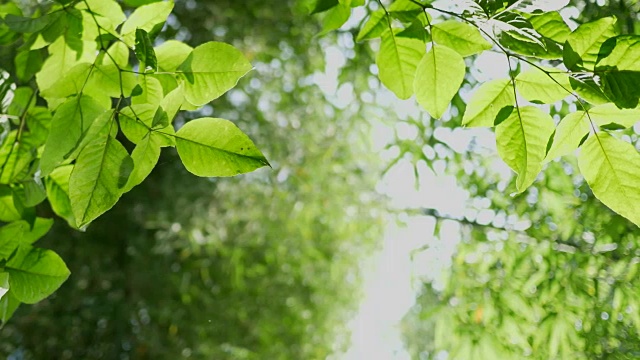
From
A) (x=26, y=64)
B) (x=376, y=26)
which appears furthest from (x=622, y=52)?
(x=26, y=64)

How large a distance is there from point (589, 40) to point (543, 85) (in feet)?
0.09

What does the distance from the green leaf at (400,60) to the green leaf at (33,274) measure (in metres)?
0.18

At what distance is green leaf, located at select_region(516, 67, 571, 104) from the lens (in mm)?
266

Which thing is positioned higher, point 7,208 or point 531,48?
point 531,48

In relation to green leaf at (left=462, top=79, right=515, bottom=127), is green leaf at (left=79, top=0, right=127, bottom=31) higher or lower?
lower

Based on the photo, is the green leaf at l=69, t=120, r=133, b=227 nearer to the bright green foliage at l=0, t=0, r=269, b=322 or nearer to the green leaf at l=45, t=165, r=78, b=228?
the bright green foliage at l=0, t=0, r=269, b=322

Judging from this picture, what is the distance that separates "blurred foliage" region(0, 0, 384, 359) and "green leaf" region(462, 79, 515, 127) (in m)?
1.03

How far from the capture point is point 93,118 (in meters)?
0.29

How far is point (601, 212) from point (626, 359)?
0.18m

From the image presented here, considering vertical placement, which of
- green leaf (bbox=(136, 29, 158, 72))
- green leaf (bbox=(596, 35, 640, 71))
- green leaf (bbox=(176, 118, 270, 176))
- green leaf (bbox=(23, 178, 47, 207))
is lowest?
green leaf (bbox=(23, 178, 47, 207))

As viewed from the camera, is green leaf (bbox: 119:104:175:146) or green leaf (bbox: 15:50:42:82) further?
green leaf (bbox: 15:50:42:82)

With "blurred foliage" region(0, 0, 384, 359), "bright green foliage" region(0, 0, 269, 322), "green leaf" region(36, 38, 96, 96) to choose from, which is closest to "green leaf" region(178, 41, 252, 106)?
"bright green foliage" region(0, 0, 269, 322)

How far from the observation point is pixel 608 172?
25 centimetres

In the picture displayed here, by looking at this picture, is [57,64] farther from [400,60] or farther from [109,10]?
[400,60]
